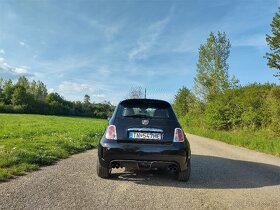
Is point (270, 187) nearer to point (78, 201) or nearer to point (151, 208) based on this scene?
point (151, 208)

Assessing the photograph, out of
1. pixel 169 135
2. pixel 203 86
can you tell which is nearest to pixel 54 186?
pixel 169 135

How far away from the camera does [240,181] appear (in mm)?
7234

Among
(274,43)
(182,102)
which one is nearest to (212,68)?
(274,43)

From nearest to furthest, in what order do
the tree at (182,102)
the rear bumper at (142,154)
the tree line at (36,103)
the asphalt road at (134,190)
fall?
1. the asphalt road at (134,190)
2. the rear bumper at (142,154)
3. the tree at (182,102)
4. the tree line at (36,103)

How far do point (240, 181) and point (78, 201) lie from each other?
3.89 metres

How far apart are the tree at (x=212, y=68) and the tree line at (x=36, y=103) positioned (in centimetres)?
5464

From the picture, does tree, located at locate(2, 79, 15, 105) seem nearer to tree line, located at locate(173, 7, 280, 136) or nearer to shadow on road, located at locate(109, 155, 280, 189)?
tree line, located at locate(173, 7, 280, 136)

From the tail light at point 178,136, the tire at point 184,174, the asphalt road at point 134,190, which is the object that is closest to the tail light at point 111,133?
the asphalt road at point 134,190

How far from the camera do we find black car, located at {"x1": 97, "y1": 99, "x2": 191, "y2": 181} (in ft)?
20.8

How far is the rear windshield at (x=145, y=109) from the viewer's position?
6875 millimetres

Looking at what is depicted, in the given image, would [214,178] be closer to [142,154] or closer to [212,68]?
[142,154]

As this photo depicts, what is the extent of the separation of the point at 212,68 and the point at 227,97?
7.74 metres

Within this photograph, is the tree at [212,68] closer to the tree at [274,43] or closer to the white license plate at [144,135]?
the tree at [274,43]

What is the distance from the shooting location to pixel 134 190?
589 centimetres
